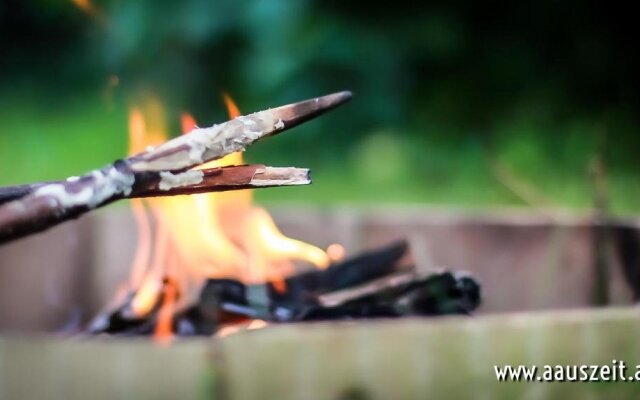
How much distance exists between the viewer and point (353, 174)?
1.88 m

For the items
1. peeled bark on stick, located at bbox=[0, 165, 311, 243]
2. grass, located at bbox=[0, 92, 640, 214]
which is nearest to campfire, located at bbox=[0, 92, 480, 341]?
peeled bark on stick, located at bbox=[0, 165, 311, 243]

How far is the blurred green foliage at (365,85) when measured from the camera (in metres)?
1.84

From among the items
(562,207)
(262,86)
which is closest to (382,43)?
(262,86)

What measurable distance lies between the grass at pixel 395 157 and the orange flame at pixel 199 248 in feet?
2.07

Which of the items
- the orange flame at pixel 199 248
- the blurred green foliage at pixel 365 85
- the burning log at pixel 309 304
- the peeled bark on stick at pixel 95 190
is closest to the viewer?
the peeled bark on stick at pixel 95 190

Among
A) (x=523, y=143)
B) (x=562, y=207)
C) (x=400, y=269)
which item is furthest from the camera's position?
(x=523, y=143)

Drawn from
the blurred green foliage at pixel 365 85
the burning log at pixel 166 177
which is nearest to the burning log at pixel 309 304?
the burning log at pixel 166 177

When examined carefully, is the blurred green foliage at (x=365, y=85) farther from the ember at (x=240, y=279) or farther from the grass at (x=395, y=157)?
the ember at (x=240, y=279)

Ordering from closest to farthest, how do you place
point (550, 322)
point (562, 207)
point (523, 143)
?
point (550, 322)
point (562, 207)
point (523, 143)

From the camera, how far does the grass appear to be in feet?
6.06

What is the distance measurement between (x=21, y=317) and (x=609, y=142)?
4.75 feet

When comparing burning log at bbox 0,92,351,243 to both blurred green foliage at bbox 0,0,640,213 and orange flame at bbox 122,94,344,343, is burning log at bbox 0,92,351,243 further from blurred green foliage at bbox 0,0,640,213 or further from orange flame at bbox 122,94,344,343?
blurred green foliage at bbox 0,0,640,213

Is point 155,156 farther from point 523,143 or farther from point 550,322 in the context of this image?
point 523,143

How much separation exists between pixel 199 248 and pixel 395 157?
0.95 m
